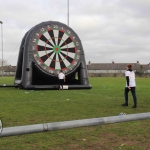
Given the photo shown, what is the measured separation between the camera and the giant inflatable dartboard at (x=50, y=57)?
47.9ft

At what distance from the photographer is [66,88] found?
600 inches

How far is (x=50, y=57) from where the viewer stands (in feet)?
49.8

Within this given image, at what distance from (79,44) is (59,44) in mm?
1439

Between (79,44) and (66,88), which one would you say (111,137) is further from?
(79,44)

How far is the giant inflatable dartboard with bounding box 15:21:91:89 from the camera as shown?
1459cm

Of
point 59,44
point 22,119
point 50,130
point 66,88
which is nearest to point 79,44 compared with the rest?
point 59,44

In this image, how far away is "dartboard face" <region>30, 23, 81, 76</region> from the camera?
48.9 ft

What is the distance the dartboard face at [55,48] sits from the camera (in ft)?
48.9

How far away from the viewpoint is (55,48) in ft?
50.5

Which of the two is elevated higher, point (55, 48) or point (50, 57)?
point (55, 48)

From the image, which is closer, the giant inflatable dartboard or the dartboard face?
the giant inflatable dartboard

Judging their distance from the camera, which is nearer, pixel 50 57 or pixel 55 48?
pixel 50 57

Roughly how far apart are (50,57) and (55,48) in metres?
0.68

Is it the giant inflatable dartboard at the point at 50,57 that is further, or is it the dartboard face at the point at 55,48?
the dartboard face at the point at 55,48
